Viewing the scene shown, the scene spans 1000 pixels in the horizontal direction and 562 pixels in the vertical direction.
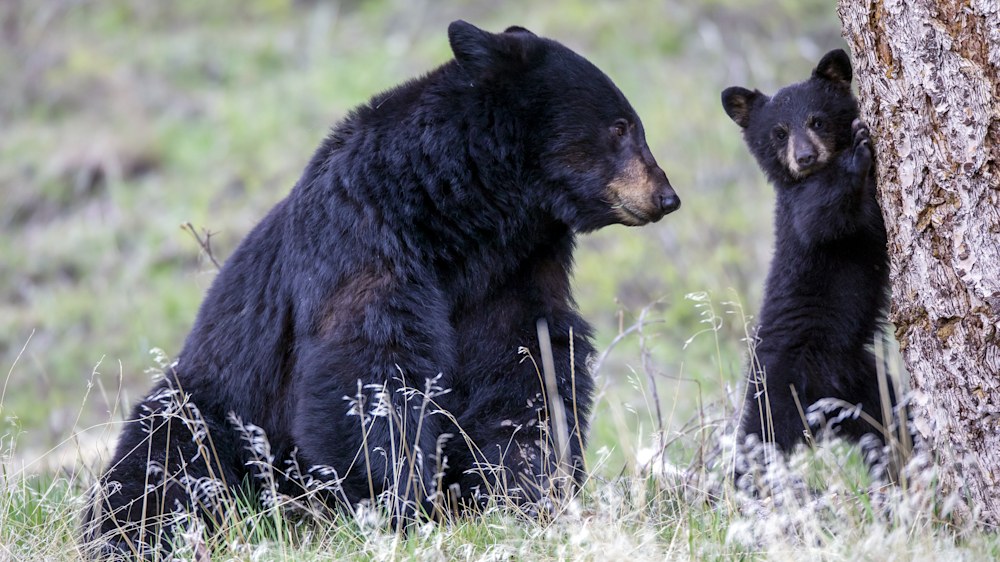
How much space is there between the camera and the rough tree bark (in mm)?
3158

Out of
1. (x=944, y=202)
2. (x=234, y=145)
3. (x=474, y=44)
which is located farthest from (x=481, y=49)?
(x=234, y=145)

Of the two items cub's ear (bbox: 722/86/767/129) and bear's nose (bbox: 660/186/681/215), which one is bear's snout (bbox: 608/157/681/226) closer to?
bear's nose (bbox: 660/186/681/215)

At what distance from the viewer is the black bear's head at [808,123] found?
13.4 feet

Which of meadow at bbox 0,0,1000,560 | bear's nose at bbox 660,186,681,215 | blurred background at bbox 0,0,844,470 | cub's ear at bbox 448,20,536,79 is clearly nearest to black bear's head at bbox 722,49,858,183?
bear's nose at bbox 660,186,681,215

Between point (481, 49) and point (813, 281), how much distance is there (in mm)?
1473

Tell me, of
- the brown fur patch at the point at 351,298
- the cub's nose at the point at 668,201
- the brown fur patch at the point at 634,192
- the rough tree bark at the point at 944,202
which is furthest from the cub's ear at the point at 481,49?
the rough tree bark at the point at 944,202

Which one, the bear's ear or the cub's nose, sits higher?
the bear's ear

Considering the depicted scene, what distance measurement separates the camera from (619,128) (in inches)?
163

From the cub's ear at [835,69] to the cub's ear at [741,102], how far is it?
1.28 feet

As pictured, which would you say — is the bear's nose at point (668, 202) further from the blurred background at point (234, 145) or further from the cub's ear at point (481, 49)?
the blurred background at point (234, 145)

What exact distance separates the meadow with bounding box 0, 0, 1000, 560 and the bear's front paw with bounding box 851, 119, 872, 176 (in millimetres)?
1509

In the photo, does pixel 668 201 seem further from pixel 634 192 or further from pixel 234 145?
pixel 234 145

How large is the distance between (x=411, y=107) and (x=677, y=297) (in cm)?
568

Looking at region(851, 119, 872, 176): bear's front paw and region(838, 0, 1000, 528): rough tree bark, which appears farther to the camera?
region(851, 119, 872, 176): bear's front paw
